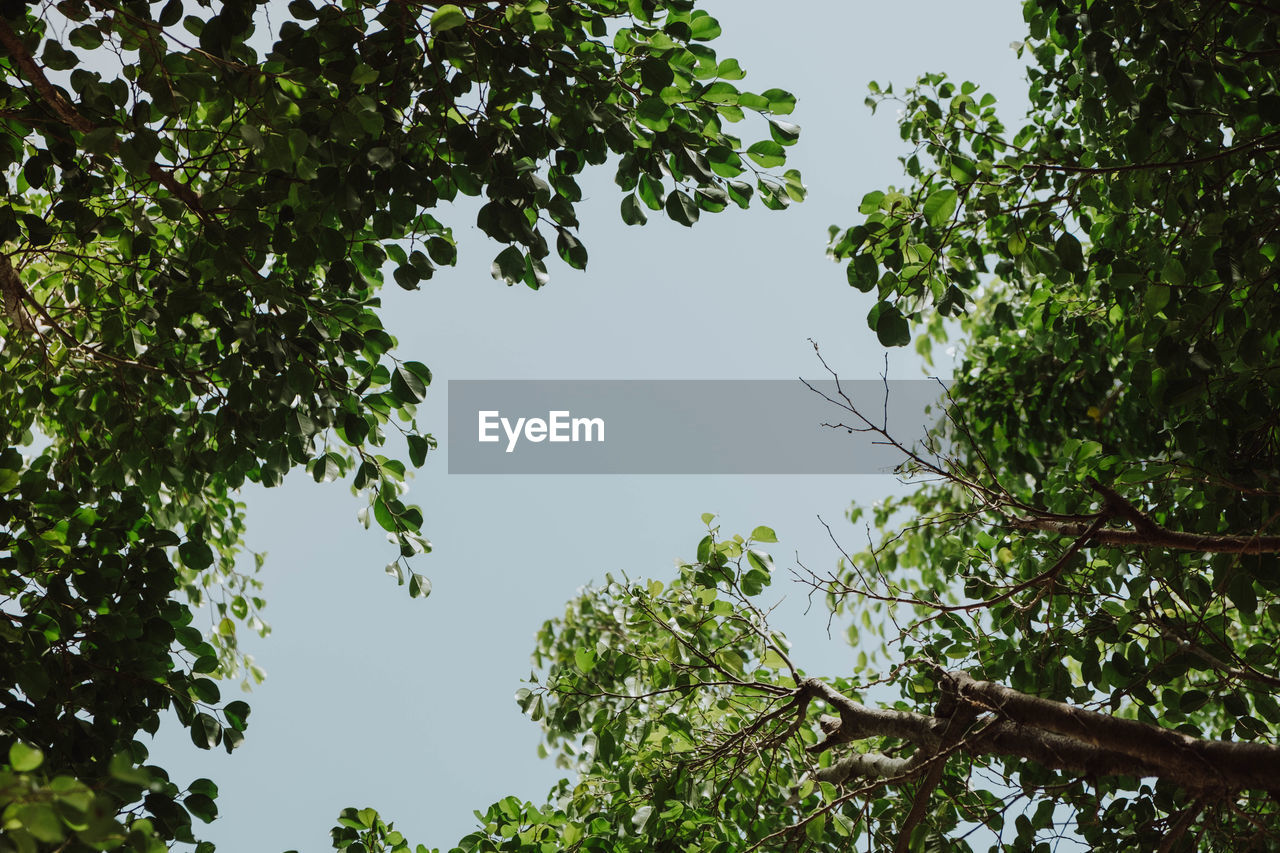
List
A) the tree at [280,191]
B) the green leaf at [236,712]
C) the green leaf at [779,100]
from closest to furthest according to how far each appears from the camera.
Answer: the tree at [280,191], the green leaf at [779,100], the green leaf at [236,712]

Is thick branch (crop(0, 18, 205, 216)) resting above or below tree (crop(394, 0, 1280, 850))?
above

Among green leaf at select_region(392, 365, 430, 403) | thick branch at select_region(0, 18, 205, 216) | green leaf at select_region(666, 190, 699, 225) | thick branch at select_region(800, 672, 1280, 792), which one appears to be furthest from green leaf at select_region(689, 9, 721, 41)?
thick branch at select_region(800, 672, 1280, 792)

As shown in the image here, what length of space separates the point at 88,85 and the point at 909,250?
1815 mm

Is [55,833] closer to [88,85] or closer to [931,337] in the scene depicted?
[88,85]

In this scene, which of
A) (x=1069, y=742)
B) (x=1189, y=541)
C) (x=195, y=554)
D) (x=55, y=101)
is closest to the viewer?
(x=1189, y=541)

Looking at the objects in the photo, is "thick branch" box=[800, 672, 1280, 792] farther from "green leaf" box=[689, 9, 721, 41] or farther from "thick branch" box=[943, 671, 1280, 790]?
"green leaf" box=[689, 9, 721, 41]

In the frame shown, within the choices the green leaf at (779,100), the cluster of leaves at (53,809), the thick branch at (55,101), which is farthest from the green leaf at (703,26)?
the cluster of leaves at (53,809)

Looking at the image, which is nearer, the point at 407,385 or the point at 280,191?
the point at 280,191

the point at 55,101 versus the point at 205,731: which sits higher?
the point at 55,101

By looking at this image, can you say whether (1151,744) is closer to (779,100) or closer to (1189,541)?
(1189,541)

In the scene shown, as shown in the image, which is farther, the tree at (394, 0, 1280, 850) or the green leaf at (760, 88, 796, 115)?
the green leaf at (760, 88, 796, 115)

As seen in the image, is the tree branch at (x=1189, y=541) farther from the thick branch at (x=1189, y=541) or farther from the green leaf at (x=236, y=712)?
the green leaf at (x=236, y=712)

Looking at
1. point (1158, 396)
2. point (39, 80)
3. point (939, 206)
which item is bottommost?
point (1158, 396)

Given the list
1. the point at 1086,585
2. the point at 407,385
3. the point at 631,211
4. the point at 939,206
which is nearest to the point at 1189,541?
the point at 1086,585
